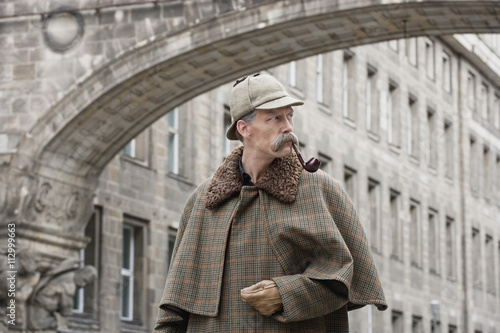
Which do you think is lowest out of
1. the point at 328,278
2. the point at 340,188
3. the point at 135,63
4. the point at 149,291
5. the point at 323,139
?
the point at 328,278

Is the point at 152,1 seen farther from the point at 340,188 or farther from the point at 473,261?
the point at 473,261

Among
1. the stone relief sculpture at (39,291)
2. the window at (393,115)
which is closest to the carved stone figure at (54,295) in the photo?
the stone relief sculpture at (39,291)

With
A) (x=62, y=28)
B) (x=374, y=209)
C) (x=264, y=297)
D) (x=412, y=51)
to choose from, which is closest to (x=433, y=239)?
(x=374, y=209)

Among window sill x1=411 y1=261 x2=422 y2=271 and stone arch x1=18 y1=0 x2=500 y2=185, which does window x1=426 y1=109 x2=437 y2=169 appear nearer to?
window sill x1=411 y1=261 x2=422 y2=271

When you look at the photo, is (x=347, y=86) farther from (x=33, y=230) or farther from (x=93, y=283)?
(x=33, y=230)

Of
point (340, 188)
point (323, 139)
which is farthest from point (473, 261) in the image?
point (340, 188)

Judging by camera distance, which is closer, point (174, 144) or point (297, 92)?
point (174, 144)

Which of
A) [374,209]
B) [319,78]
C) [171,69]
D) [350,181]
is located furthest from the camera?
[374,209]

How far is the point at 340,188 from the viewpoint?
3990 millimetres

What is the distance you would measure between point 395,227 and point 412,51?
210 inches

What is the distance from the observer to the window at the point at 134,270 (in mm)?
23422

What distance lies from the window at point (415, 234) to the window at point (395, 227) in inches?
49.2

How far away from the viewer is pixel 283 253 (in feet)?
12.8

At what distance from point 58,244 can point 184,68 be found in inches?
125
